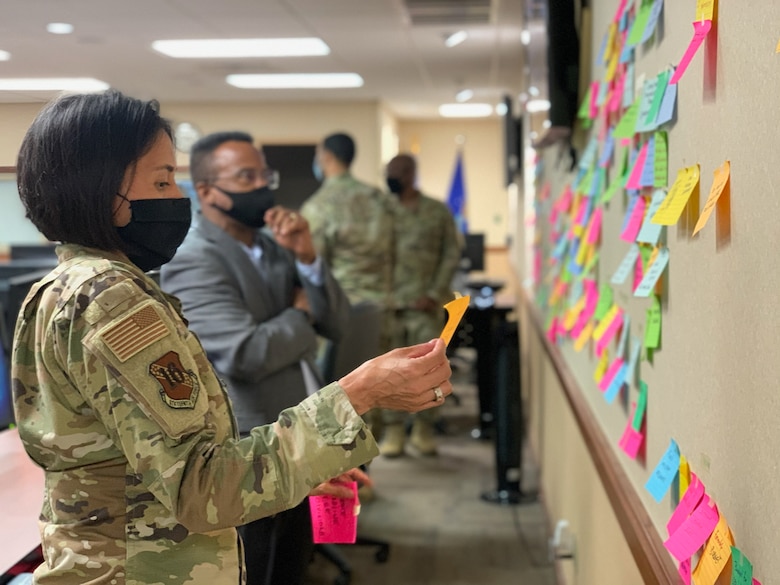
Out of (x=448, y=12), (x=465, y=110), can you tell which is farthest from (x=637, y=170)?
(x=465, y=110)

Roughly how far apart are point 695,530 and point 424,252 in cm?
348

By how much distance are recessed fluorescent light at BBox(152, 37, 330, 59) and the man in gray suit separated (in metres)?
3.60

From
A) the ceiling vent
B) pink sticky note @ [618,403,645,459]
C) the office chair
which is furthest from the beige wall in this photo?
pink sticky note @ [618,403,645,459]

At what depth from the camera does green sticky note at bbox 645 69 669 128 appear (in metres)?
1.25

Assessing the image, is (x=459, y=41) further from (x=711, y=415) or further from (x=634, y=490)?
(x=711, y=415)

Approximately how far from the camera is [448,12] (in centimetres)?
476

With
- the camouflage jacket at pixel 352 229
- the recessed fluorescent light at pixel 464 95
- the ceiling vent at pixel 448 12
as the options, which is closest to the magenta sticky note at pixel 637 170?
the camouflage jacket at pixel 352 229

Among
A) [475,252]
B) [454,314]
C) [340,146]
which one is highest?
[340,146]

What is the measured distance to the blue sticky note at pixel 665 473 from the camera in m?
1.20

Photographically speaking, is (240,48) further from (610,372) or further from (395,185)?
(610,372)

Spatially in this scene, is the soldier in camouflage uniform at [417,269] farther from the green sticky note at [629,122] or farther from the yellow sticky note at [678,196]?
the yellow sticky note at [678,196]

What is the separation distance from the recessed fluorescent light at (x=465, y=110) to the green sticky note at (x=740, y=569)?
9.04 metres

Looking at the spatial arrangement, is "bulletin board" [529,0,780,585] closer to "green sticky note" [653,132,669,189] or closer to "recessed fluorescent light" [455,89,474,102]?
"green sticky note" [653,132,669,189]

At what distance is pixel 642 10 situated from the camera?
1.43m
